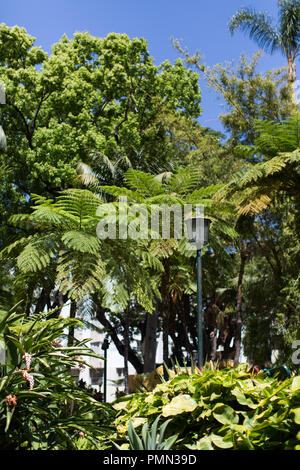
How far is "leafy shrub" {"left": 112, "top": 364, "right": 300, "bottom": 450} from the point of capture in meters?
2.09

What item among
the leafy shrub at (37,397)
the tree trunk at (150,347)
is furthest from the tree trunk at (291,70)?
the leafy shrub at (37,397)

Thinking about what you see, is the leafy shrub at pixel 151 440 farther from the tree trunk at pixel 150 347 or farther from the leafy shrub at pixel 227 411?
the tree trunk at pixel 150 347

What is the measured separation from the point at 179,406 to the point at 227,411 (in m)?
0.24

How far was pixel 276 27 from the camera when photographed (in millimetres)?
17797

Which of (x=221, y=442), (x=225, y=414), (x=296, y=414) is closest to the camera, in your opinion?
(x=296, y=414)

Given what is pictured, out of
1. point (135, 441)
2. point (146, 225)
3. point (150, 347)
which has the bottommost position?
point (150, 347)

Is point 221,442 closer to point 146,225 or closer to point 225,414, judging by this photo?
point 225,414

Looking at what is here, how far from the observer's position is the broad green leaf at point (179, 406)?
2.35 meters

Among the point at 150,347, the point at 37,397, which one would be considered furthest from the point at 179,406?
the point at 150,347

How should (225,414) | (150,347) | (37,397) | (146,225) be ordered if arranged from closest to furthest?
(225,414) → (37,397) → (146,225) → (150,347)

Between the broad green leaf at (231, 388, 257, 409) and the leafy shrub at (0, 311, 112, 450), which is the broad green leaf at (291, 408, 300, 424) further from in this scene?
the leafy shrub at (0, 311, 112, 450)

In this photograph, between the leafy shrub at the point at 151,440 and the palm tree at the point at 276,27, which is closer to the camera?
the leafy shrub at the point at 151,440

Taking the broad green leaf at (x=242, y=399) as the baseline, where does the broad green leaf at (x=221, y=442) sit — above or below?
below

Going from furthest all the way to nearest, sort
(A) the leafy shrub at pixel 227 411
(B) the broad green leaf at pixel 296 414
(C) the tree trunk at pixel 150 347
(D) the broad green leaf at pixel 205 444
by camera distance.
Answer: (C) the tree trunk at pixel 150 347
(D) the broad green leaf at pixel 205 444
(A) the leafy shrub at pixel 227 411
(B) the broad green leaf at pixel 296 414
